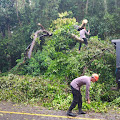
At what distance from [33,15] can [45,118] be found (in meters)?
16.0

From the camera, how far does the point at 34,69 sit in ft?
41.7

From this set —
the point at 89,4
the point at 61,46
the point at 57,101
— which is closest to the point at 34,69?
the point at 61,46

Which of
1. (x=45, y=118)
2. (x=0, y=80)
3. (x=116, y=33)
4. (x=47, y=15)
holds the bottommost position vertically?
(x=45, y=118)

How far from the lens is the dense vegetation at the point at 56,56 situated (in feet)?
24.4

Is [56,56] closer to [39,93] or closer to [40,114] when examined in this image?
[39,93]

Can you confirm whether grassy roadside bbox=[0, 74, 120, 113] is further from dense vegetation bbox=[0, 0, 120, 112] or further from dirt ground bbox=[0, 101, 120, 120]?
dirt ground bbox=[0, 101, 120, 120]

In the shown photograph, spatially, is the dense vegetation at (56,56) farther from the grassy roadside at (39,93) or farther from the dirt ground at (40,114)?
the dirt ground at (40,114)

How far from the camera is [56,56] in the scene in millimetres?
10508

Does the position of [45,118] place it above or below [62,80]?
below

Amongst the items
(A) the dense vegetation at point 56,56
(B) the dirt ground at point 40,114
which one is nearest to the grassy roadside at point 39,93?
(A) the dense vegetation at point 56,56

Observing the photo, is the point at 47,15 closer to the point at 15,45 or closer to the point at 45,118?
the point at 15,45

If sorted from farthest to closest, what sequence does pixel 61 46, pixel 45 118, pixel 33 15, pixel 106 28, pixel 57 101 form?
pixel 33 15, pixel 106 28, pixel 61 46, pixel 57 101, pixel 45 118

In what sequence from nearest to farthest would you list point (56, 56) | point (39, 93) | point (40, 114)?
point (40, 114) < point (39, 93) < point (56, 56)

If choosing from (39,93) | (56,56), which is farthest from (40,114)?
(56,56)
